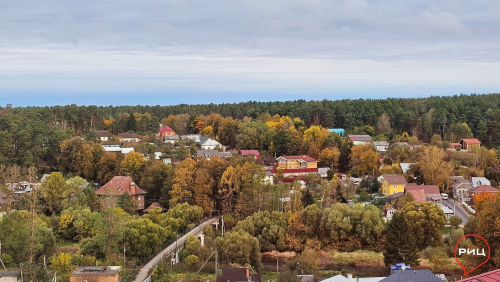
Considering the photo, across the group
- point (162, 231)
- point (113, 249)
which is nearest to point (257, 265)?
point (162, 231)

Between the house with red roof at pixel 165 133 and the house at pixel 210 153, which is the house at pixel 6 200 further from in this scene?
the house with red roof at pixel 165 133

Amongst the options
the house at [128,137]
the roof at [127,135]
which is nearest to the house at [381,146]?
the house at [128,137]

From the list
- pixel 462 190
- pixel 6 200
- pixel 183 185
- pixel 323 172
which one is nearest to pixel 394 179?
pixel 462 190

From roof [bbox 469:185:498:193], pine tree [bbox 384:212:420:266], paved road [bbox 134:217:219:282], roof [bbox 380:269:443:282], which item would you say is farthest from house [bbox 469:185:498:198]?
roof [bbox 380:269:443:282]

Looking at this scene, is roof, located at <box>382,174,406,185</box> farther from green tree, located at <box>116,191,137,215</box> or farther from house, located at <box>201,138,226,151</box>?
house, located at <box>201,138,226,151</box>

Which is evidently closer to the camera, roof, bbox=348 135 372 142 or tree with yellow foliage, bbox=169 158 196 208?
tree with yellow foliage, bbox=169 158 196 208

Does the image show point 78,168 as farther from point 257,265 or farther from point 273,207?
point 257,265
